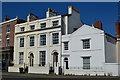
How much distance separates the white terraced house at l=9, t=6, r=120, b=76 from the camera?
27953 millimetres

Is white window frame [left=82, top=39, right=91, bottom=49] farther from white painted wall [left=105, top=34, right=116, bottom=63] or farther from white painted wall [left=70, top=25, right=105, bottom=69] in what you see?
white painted wall [left=105, top=34, right=116, bottom=63]

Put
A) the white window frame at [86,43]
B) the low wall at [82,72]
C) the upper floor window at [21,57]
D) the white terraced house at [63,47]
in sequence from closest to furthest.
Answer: the low wall at [82,72] → the white terraced house at [63,47] → the white window frame at [86,43] → the upper floor window at [21,57]

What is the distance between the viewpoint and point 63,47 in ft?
105

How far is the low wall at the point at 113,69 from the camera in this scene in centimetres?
2550

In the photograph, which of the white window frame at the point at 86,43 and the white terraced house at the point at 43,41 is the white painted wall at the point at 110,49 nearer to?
the white window frame at the point at 86,43

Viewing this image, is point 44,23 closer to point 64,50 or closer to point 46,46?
point 46,46

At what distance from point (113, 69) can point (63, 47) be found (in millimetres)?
9238

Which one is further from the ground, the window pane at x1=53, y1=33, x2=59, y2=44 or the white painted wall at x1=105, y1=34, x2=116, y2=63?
the window pane at x1=53, y1=33, x2=59, y2=44

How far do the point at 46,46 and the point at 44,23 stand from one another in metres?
4.37

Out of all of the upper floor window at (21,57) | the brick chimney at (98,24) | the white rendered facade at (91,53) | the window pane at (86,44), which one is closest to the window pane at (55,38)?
the white rendered facade at (91,53)

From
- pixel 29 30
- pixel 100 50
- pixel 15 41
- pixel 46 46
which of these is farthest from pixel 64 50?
pixel 15 41

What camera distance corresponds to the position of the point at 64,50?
104 ft

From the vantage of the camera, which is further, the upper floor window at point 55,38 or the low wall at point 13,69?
the low wall at point 13,69

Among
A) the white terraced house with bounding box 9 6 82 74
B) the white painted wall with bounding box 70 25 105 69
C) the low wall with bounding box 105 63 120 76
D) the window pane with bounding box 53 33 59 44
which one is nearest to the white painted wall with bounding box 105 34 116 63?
the white painted wall with bounding box 70 25 105 69
